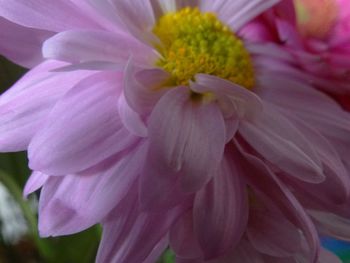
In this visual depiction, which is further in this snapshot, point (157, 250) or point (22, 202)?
point (22, 202)

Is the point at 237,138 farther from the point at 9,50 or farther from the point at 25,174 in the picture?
the point at 25,174

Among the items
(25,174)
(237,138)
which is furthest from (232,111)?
(25,174)

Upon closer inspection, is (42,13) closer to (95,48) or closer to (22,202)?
(95,48)

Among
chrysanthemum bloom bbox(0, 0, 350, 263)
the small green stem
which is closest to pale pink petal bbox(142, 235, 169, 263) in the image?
chrysanthemum bloom bbox(0, 0, 350, 263)

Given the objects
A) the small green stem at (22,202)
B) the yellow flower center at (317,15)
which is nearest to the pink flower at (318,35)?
the yellow flower center at (317,15)

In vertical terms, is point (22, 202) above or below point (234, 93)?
below

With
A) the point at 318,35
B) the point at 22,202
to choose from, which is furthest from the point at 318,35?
Result: the point at 22,202
